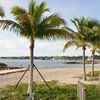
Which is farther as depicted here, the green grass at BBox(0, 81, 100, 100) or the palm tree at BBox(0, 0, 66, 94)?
the palm tree at BBox(0, 0, 66, 94)

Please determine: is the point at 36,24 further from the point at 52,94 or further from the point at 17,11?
the point at 52,94

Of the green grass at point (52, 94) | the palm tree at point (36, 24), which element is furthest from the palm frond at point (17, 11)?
the green grass at point (52, 94)

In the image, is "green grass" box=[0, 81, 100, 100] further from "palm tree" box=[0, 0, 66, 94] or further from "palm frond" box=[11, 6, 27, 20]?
"palm frond" box=[11, 6, 27, 20]

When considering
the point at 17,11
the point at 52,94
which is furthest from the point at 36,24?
the point at 52,94

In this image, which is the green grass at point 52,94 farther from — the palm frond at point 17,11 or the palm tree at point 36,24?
the palm frond at point 17,11

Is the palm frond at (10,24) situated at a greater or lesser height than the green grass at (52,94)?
greater

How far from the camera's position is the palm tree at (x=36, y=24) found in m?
18.7

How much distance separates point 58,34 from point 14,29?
2.45 m

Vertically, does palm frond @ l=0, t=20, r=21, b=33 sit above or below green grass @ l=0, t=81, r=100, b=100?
above

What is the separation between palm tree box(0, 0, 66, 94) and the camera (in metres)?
18.7

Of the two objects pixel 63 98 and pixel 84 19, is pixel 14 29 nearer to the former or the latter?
pixel 63 98

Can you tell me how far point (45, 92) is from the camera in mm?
19016

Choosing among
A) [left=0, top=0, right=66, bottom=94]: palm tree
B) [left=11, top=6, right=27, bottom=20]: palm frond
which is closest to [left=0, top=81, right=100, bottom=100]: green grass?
[left=0, top=0, right=66, bottom=94]: palm tree

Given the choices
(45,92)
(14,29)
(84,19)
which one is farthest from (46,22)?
(84,19)
